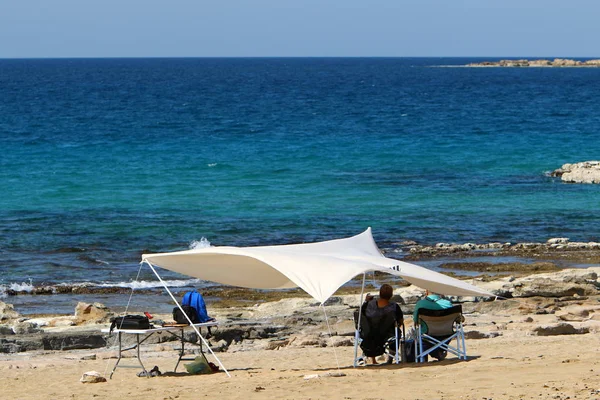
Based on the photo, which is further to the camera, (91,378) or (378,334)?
(378,334)

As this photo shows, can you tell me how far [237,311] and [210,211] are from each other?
1416 cm

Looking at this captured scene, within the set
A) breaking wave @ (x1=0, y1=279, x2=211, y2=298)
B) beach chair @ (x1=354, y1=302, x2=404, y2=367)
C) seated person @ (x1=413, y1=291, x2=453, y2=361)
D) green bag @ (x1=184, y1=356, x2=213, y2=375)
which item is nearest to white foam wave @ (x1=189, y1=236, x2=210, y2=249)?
breaking wave @ (x1=0, y1=279, x2=211, y2=298)

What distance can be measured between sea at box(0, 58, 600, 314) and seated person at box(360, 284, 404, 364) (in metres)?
7.93

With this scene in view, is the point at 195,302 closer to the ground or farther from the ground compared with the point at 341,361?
farther from the ground

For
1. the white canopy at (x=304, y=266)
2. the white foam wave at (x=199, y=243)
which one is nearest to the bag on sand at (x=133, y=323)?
the white canopy at (x=304, y=266)

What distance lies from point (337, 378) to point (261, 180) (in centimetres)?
2817

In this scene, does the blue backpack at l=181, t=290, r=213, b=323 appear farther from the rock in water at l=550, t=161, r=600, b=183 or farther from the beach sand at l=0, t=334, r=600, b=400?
the rock in water at l=550, t=161, r=600, b=183

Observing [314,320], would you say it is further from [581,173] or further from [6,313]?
[581,173]

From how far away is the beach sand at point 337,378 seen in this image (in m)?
10.1

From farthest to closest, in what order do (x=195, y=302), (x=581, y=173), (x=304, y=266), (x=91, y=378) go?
(x=581, y=173), (x=195, y=302), (x=304, y=266), (x=91, y=378)

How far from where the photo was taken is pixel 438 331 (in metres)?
12.2

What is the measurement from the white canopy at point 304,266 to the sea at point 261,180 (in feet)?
21.0

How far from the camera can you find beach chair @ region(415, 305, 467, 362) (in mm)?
12070

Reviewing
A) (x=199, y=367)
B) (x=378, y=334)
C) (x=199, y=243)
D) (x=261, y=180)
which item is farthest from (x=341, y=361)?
(x=261, y=180)
